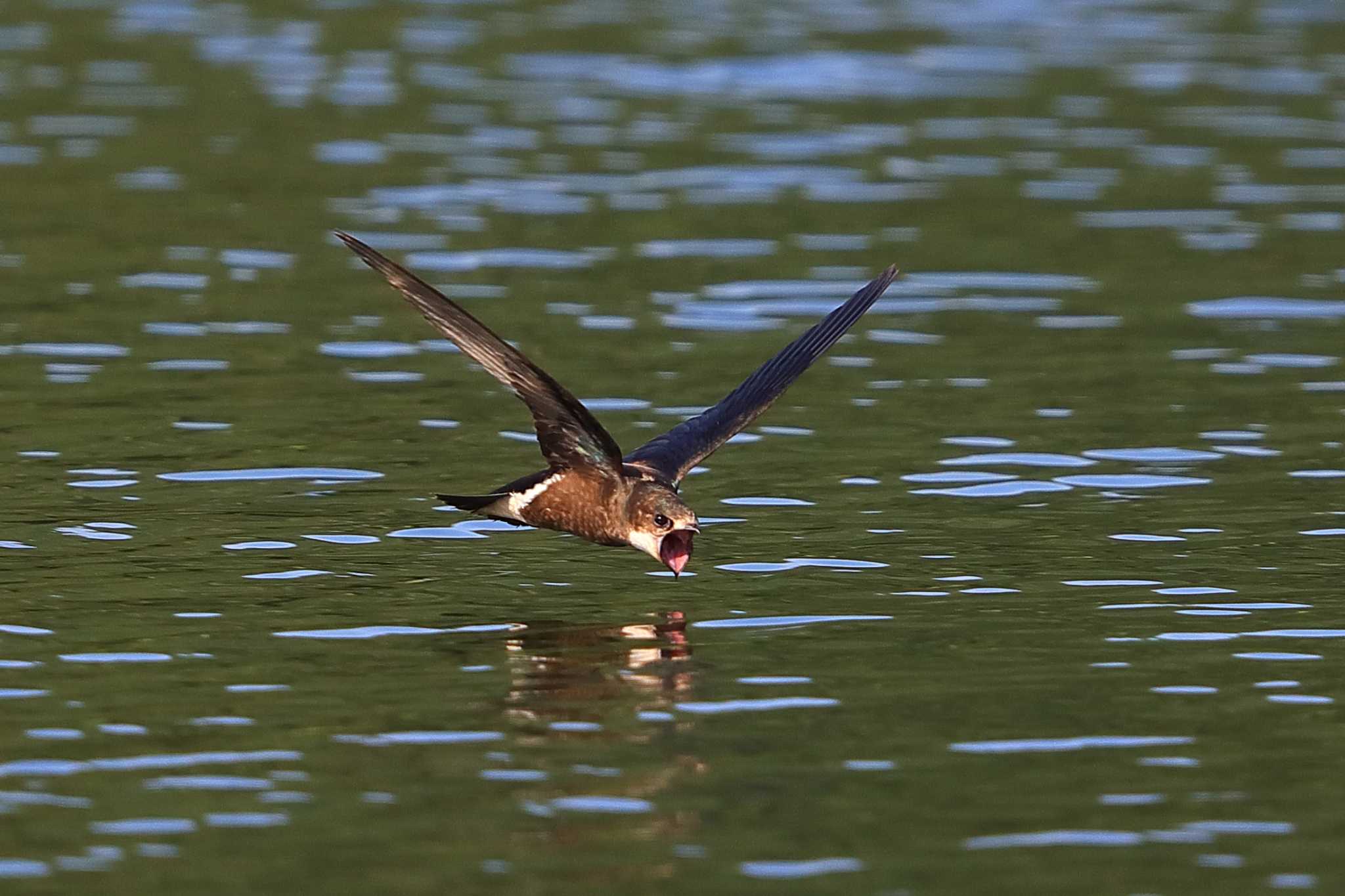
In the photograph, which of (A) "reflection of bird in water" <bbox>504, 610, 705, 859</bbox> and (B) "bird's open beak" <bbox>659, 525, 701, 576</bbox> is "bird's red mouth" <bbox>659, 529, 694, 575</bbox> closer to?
(B) "bird's open beak" <bbox>659, 525, 701, 576</bbox>

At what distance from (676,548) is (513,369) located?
1191 mm

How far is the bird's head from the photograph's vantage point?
35.4ft

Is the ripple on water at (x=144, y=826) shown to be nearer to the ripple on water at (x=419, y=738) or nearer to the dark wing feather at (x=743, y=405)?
the ripple on water at (x=419, y=738)

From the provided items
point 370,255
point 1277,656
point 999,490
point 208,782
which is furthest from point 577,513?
point 999,490

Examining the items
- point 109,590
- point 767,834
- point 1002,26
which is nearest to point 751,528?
point 109,590

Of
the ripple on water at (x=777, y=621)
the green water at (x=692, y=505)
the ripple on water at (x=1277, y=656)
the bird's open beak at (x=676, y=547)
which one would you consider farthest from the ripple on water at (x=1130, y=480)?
the bird's open beak at (x=676, y=547)

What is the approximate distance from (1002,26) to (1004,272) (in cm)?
1476

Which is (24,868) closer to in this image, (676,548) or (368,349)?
(676,548)

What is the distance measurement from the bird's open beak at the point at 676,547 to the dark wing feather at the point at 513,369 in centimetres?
41

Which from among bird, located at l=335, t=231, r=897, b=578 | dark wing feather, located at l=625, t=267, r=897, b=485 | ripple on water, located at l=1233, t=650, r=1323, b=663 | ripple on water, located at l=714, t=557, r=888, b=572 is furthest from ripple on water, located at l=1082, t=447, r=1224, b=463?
ripple on water, located at l=1233, t=650, r=1323, b=663

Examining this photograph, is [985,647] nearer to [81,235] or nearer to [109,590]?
[109,590]

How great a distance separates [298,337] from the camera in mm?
18047

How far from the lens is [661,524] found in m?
10.8

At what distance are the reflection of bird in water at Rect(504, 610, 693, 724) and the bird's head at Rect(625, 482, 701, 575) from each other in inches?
13.1
